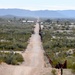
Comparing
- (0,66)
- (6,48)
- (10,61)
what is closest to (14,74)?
(0,66)

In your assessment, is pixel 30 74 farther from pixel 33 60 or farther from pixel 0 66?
pixel 33 60

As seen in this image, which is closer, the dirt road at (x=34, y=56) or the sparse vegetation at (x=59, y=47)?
the dirt road at (x=34, y=56)

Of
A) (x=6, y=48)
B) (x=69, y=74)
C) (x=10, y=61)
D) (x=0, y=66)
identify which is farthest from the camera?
(x=6, y=48)

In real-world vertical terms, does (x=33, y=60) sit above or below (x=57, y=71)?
below

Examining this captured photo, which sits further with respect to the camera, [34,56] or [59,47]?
[59,47]

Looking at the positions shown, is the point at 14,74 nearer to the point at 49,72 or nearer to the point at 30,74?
the point at 30,74

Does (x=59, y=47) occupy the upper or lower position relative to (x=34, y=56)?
lower

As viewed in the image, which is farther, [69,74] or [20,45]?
[20,45]

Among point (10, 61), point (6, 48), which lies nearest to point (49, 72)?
point (10, 61)

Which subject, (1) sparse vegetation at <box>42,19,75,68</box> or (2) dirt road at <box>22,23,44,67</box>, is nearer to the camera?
(2) dirt road at <box>22,23,44,67</box>

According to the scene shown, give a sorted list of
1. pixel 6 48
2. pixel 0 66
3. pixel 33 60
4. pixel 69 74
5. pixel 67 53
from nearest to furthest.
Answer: pixel 69 74, pixel 0 66, pixel 33 60, pixel 67 53, pixel 6 48
